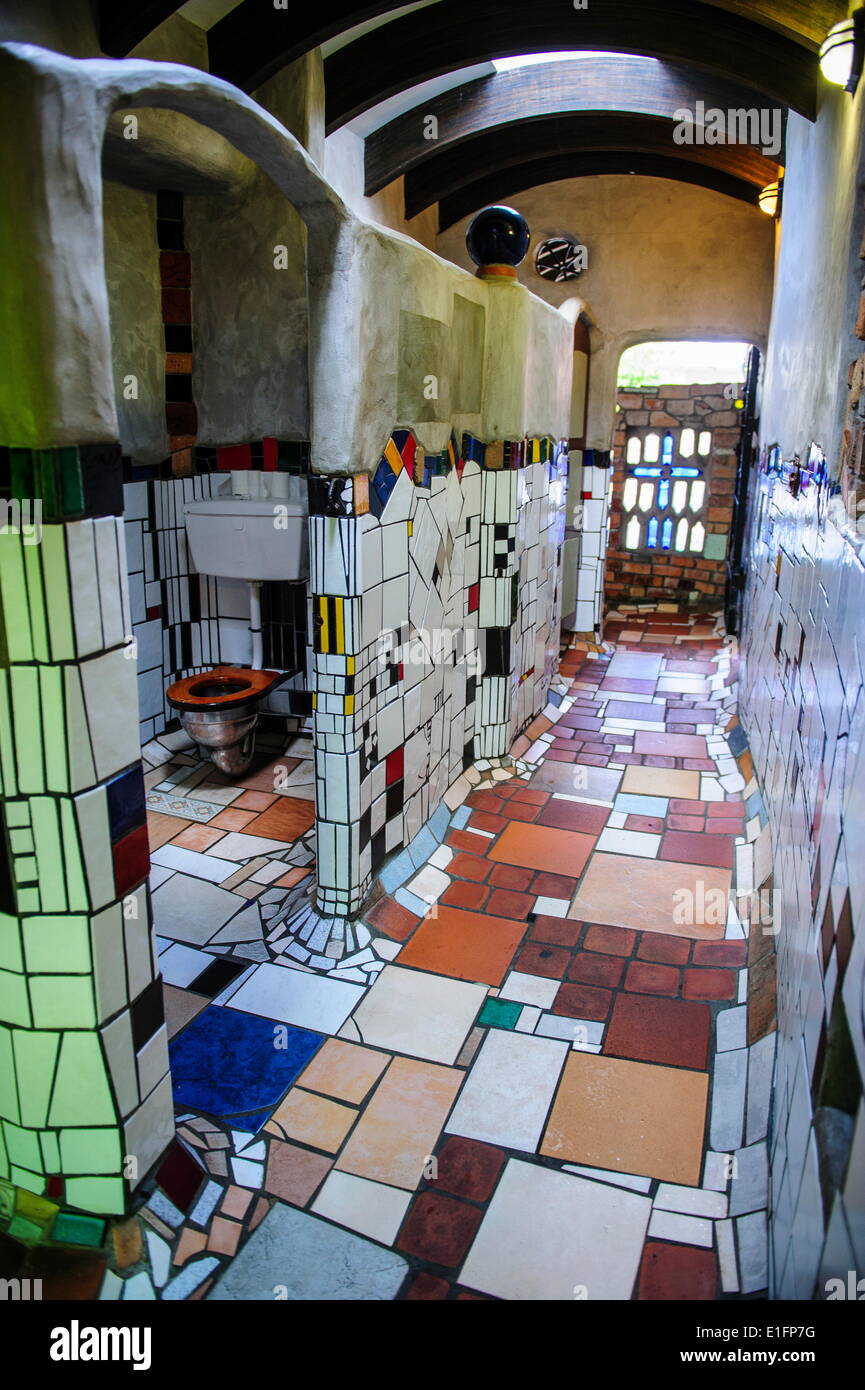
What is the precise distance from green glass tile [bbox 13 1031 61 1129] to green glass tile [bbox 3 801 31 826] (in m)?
0.45

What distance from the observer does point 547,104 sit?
5.25m

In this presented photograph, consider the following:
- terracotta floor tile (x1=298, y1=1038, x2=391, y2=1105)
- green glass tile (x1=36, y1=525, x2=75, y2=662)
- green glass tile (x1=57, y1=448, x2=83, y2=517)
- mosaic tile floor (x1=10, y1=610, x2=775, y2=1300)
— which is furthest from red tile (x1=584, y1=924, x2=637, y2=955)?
green glass tile (x1=57, y1=448, x2=83, y2=517)

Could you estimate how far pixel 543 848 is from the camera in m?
3.98

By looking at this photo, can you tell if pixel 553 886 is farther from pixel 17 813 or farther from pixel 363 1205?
pixel 17 813

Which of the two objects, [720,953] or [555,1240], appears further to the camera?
[720,953]

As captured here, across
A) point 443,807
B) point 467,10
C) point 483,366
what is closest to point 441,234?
point 467,10

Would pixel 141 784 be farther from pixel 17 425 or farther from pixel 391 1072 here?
pixel 391 1072

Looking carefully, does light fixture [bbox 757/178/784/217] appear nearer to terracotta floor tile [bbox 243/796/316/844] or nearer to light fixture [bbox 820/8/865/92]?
light fixture [bbox 820/8/865/92]

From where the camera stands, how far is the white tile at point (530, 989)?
117 inches

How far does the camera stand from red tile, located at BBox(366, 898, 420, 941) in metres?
3.27

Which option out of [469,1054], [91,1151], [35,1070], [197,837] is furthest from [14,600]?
[197,837]

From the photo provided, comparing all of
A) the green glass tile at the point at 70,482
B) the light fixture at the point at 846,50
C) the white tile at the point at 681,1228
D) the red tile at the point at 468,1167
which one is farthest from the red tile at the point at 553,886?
the light fixture at the point at 846,50

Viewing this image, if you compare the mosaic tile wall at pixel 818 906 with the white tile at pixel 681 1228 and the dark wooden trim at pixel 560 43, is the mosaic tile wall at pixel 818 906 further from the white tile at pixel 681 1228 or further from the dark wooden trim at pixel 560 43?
the dark wooden trim at pixel 560 43

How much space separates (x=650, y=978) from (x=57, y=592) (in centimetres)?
229
